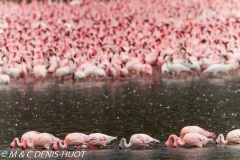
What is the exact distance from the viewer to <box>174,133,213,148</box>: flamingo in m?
13.3

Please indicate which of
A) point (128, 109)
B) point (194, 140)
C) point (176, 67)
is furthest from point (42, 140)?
point (176, 67)

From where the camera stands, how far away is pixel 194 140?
13336mm

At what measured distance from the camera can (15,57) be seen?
24.6 m

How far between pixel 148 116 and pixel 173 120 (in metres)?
0.73

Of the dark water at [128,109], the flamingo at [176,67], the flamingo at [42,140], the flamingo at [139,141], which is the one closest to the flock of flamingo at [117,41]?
the flamingo at [176,67]

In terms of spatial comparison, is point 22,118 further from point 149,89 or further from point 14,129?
point 149,89

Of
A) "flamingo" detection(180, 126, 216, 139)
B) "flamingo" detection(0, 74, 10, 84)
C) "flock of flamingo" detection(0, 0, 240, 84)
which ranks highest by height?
"flock of flamingo" detection(0, 0, 240, 84)

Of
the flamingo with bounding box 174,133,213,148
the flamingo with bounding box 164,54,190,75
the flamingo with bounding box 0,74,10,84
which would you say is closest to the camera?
the flamingo with bounding box 174,133,213,148

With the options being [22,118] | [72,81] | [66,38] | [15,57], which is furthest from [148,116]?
[66,38]

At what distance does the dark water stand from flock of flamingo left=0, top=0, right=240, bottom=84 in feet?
1.72

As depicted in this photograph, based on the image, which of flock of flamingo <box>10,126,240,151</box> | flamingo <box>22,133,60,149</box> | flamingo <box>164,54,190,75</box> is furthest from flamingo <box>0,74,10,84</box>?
flamingo <box>22,133,60,149</box>

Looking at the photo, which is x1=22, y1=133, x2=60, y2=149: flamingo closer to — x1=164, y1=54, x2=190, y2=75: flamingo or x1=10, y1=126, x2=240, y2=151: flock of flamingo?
x1=10, y1=126, x2=240, y2=151: flock of flamingo

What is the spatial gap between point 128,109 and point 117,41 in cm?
1075

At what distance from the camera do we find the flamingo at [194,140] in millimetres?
13343
